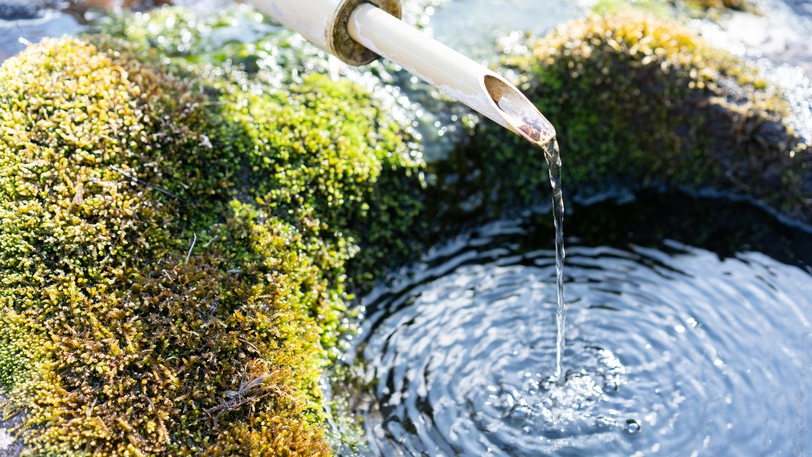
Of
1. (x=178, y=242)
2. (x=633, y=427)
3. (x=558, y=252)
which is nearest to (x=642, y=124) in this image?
(x=558, y=252)

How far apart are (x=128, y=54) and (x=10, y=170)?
1.52m

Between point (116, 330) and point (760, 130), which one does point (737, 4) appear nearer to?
point (760, 130)

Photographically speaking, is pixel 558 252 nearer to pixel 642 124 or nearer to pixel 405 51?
pixel 405 51

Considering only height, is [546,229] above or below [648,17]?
below

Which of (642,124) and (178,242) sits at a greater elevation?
(642,124)

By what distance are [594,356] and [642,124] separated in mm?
2559

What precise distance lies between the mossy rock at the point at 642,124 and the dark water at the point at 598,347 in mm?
410

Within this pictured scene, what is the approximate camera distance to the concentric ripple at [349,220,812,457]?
4148mm

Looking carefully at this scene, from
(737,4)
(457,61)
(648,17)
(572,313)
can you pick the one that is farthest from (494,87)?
(737,4)

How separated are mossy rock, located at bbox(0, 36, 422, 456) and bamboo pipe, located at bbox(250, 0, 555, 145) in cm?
78

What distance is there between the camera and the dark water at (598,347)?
416 centimetres

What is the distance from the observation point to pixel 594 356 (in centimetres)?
466

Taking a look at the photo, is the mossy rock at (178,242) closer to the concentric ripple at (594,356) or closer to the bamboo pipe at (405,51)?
the concentric ripple at (594,356)

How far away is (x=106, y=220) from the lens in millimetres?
4207
